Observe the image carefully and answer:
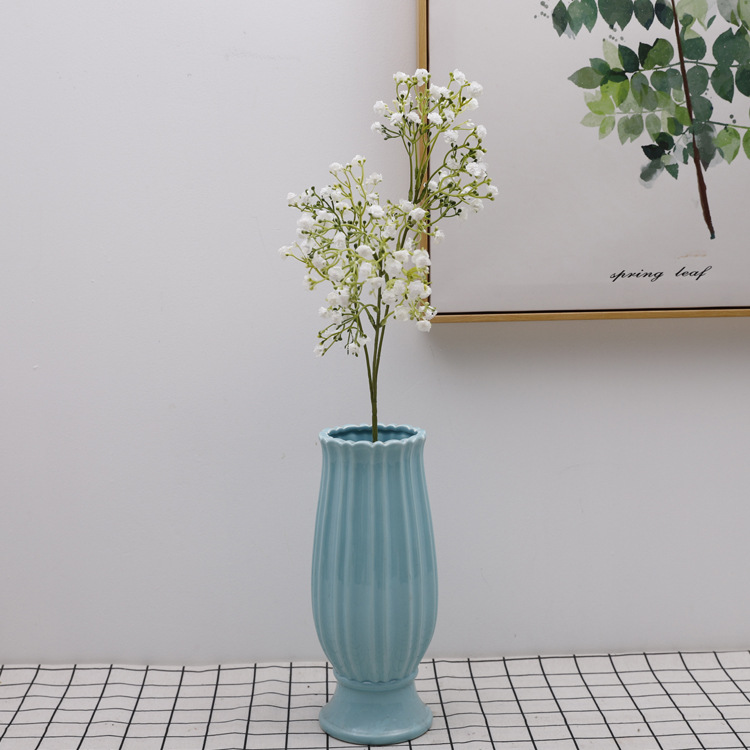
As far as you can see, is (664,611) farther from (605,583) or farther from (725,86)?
(725,86)

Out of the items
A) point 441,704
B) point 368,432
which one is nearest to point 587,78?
point 368,432

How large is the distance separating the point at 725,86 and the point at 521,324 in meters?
0.39

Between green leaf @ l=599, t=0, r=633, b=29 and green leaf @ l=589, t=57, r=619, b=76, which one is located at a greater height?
green leaf @ l=599, t=0, r=633, b=29

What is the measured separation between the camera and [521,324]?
1.12 metres

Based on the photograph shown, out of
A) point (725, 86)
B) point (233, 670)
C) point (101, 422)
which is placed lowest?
point (233, 670)

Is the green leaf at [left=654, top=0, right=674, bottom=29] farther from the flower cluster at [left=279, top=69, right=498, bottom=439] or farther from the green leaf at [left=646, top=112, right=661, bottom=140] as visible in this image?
Result: the flower cluster at [left=279, top=69, right=498, bottom=439]

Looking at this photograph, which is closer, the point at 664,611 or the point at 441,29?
the point at 441,29

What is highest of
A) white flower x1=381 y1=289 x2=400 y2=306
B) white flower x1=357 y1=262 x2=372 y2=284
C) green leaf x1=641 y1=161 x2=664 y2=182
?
green leaf x1=641 y1=161 x2=664 y2=182

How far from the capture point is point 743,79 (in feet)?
3.51

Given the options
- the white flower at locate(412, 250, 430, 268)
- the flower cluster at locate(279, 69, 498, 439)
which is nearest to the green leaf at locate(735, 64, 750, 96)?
the flower cluster at locate(279, 69, 498, 439)

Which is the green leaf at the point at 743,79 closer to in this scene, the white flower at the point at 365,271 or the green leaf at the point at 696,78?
the green leaf at the point at 696,78

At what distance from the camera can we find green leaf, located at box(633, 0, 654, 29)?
1.05 meters

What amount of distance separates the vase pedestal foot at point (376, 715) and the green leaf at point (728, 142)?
75 cm

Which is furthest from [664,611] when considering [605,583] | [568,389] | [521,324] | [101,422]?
[101,422]
